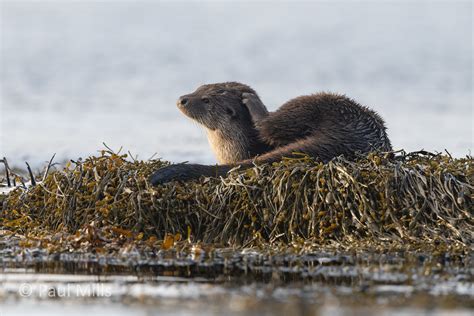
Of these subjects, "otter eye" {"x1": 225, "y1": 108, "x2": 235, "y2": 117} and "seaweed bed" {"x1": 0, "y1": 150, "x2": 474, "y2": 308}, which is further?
"otter eye" {"x1": 225, "y1": 108, "x2": 235, "y2": 117}

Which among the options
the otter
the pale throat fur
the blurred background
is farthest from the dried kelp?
the blurred background

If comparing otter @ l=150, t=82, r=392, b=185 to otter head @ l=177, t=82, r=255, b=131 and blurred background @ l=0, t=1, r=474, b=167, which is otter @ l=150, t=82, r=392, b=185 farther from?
blurred background @ l=0, t=1, r=474, b=167

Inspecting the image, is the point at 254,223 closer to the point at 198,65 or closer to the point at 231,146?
the point at 231,146

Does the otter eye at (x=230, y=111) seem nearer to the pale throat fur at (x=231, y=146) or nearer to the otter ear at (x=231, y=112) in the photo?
the otter ear at (x=231, y=112)

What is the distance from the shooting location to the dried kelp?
18.2 feet

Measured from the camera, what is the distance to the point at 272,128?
681 cm

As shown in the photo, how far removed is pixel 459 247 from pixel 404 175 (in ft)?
2.30

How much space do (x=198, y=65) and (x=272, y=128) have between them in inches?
512

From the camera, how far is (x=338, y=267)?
16.0 ft

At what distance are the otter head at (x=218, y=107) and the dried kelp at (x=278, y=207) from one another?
1088 millimetres

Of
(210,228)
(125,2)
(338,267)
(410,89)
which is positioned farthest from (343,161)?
(125,2)

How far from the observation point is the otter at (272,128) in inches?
252

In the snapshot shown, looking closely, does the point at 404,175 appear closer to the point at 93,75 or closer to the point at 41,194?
the point at 41,194

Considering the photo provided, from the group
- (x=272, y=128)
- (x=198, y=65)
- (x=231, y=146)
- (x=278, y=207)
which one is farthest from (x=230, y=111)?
(x=198, y=65)
